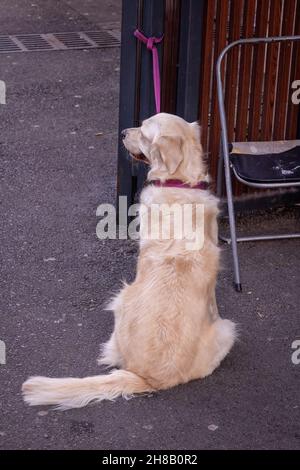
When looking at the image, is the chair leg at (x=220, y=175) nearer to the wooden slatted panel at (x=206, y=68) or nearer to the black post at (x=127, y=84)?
the wooden slatted panel at (x=206, y=68)

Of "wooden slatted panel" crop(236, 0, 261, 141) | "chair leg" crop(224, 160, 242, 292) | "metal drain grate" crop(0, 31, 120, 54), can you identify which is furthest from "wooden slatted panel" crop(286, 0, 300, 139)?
"metal drain grate" crop(0, 31, 120, 54)

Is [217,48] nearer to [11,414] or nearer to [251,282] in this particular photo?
[251,282]

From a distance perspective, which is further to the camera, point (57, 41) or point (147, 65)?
point (57, 41)

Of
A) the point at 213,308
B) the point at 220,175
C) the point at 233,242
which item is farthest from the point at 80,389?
the point at 220,175

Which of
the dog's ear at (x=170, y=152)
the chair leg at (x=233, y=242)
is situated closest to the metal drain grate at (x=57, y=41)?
the chair leg at (x=233, y=242)

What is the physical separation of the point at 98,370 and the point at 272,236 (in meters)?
1.86

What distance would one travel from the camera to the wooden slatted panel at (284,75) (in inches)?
235

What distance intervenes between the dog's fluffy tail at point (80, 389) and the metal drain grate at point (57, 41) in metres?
5.91

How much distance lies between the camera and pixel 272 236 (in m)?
6.08

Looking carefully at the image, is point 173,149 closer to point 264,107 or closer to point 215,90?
point 215,90

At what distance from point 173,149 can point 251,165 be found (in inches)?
50.1

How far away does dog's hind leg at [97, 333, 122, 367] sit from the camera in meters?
4.71

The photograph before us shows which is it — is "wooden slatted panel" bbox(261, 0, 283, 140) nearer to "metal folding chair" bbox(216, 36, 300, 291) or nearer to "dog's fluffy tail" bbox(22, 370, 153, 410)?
"metal folding chair" bbox(216, 36, 300, 291)

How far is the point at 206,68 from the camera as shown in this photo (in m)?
5.88
